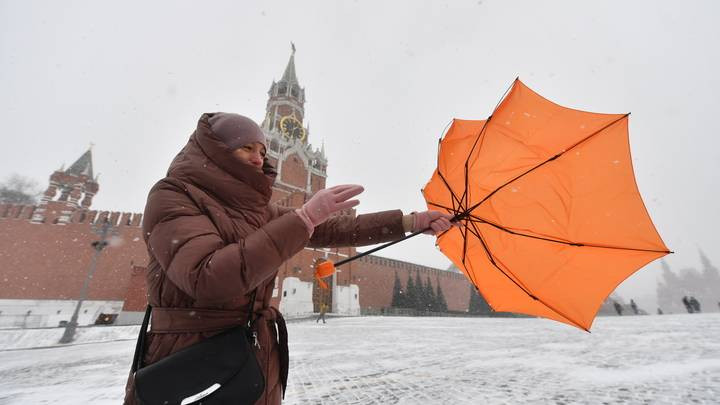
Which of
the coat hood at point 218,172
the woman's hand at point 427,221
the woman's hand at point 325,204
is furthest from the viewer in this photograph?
the woman's hand at point 427,221

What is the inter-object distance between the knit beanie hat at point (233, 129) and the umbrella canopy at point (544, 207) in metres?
1.63

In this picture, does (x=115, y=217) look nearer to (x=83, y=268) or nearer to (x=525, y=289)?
(x=83, y=268)

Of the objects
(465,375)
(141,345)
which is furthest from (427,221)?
(465,375)

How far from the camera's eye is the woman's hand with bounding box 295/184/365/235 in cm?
110

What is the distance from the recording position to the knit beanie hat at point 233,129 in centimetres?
138

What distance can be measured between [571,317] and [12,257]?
32.6 meters

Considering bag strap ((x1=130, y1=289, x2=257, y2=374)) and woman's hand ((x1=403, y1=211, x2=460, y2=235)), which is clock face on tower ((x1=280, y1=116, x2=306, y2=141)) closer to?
woman's hand ((x1=403, y1=211, x2=460, y2=235))

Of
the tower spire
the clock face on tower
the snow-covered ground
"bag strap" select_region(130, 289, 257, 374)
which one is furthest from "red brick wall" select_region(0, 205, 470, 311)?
the tower spire

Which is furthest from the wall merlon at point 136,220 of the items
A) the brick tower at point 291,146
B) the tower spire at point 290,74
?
the tower spire at point 290,74

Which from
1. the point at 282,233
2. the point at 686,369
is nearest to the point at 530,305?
the point at 282,233

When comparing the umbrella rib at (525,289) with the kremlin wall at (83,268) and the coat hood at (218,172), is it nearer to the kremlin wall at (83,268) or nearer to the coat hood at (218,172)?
the coat hood at (218,172)

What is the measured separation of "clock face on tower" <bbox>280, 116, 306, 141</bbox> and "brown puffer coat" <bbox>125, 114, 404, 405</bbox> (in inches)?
1509

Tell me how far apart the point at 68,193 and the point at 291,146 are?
1997 centimetres

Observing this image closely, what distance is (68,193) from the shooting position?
25078 mm
